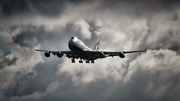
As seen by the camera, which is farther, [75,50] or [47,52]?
[47,52]

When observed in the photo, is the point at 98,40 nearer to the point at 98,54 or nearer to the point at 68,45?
the point at 98,54

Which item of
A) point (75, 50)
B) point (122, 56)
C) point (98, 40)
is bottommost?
point (122, 56)

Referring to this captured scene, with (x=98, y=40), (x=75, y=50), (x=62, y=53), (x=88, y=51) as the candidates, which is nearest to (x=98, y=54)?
(x=88, y=51)

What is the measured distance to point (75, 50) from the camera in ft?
237

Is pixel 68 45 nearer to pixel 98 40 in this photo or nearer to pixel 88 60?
pixel 88 60

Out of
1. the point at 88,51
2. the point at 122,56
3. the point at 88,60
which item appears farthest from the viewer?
the point at 88,60

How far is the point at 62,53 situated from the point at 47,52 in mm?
6688

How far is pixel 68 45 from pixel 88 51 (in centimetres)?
972

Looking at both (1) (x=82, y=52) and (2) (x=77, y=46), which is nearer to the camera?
(2) (x=77, y=46)

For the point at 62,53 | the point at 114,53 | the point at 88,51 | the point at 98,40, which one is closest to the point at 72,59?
the point at 62,53

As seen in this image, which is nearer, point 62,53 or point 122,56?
point 122,56

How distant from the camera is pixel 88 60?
8669 centimetres

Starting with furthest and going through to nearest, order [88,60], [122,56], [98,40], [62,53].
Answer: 1. [98,40]
2. [88,60]
3. [62,53]
4. [122,56]

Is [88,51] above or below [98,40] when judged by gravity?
below
